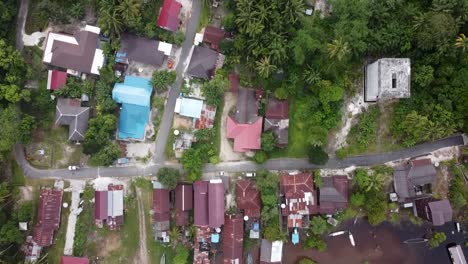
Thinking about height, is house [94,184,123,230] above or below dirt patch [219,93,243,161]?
below

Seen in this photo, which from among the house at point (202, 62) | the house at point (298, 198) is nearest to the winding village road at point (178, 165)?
the house at point (202, 62)

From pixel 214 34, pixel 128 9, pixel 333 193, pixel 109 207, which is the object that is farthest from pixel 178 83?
pixel 333 193

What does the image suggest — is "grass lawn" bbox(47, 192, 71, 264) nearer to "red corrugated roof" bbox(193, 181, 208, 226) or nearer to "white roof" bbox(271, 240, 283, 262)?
"red corrugated roof" bbox(193, 181, 208, 226)

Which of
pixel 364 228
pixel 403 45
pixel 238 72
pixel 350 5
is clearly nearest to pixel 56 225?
pixel 238 72

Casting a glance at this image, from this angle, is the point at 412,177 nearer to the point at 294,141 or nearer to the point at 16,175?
the point at 294,141

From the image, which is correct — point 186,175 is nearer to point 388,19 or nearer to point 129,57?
point 129,57

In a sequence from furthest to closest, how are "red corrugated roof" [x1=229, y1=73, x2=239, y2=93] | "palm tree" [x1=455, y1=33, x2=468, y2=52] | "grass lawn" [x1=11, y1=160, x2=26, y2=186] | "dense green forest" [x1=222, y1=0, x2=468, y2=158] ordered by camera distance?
1. "grass lawn" [x1=11, y1=160, x2=26, y2=186]
2. "red corrugated roof" [x1=229, y1=73, x2=239, y2=93]
3. "dense green forest" [x1=222, y1=0, x2=468, y2=158]
4. "palm tree" [x1=455, y1=33, x2=468, y2=52]

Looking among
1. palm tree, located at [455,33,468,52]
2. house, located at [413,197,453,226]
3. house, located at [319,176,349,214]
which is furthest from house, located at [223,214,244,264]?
palm tree, located at [455,33,468,52]
